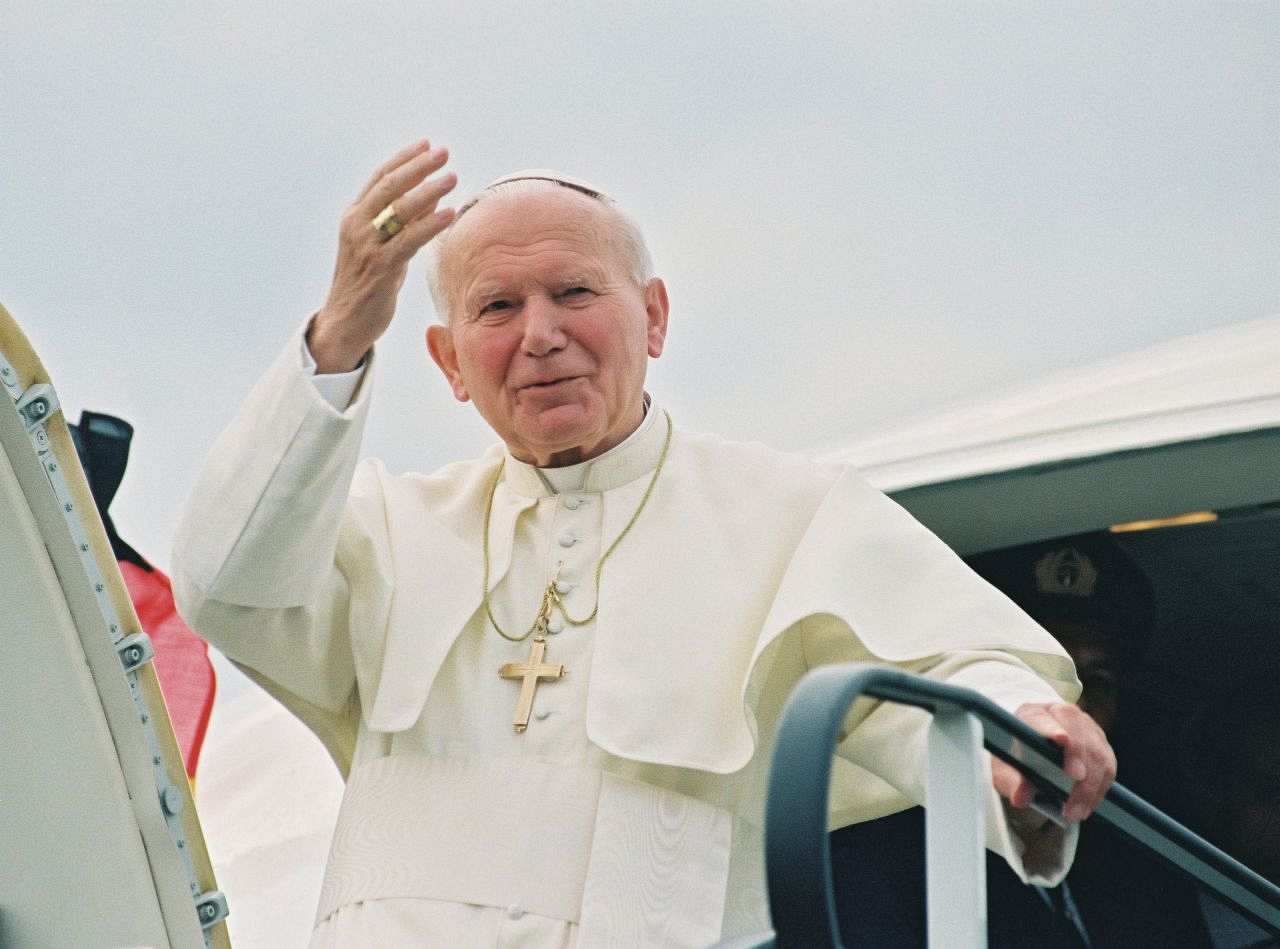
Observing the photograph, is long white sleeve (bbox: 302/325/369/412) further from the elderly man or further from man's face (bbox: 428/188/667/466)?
man's face (bbox: 428/188/667/466)

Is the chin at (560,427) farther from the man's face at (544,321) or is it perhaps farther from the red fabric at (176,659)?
the red fabric at (176,659)

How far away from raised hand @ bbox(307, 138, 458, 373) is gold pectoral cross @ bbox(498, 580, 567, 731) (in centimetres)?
61

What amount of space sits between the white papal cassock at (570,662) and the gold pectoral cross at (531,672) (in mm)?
23

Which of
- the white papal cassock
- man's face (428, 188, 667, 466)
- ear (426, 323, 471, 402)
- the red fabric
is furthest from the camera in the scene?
the red fabric

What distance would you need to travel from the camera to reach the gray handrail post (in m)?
1.72

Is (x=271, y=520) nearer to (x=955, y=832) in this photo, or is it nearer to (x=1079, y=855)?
(x=955, y=832)

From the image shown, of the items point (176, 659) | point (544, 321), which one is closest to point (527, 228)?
point (544, 321)

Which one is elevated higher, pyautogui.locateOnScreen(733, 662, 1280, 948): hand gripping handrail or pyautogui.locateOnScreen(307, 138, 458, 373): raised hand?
pyautogui.locateOnScreen(307, 138, 458, 373): raised hand

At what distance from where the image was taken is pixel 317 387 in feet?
8.36

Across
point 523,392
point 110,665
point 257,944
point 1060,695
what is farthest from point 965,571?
point 257,944

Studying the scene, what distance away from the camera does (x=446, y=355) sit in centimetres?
308

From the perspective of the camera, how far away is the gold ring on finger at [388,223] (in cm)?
245

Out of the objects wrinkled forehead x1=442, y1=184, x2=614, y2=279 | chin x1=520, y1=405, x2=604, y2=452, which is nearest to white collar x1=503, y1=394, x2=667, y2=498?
chin x1=520, y1=405, x2=604, y2=452

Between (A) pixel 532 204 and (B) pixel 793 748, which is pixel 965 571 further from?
(B) pixel 793 748
